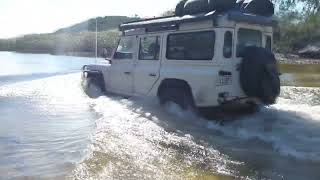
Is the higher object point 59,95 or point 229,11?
point 229,11

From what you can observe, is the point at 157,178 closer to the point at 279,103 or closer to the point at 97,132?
the point at 97,132

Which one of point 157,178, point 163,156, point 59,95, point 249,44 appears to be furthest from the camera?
point 59,95

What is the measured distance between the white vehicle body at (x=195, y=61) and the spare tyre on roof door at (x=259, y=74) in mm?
155

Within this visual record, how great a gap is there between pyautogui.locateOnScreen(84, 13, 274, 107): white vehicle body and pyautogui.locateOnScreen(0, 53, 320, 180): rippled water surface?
21.7 inches

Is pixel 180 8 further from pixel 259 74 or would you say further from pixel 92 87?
pixel 92 87

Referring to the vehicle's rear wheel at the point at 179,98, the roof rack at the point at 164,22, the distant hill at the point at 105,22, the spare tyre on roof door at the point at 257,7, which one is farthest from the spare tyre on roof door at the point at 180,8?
the distant hill at the point at 105,22

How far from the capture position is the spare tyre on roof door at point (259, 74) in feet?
27.6

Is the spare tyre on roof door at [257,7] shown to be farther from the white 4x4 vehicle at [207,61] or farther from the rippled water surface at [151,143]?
the rippled water surface at [151,143]

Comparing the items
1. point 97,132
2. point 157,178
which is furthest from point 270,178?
point 97,132

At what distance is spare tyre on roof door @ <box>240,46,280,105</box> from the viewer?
8.41 metres

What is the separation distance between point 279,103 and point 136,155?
5.48 metres

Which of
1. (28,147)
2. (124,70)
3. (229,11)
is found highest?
(229,11)

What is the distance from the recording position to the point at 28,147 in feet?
24.2

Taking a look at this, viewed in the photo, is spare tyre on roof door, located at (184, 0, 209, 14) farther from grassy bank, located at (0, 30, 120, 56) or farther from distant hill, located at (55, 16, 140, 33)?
grassy bank, located at (0, 30, 120, 56)
